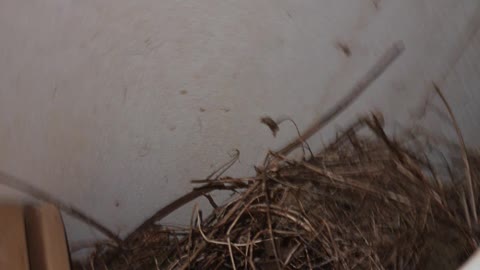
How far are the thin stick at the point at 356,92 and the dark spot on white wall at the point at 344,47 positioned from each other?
0.05 meters

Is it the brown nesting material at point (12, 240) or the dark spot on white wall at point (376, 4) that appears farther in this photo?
the dark spot on white wall at point (376, 4)

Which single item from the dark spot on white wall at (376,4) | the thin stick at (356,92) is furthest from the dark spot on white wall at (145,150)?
the dark spot on white wall at (376,4)

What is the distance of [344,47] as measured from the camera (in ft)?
2.34

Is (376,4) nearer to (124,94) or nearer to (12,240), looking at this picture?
(124,94)

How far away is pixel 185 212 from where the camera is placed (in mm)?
797

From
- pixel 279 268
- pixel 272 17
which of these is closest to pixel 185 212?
pixel 279 268

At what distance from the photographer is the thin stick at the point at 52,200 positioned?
0.62 m

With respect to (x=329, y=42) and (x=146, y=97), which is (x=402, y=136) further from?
(x=146, y=97)

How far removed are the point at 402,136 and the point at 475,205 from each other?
7.1 inches

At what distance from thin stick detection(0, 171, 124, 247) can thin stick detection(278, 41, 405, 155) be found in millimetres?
272

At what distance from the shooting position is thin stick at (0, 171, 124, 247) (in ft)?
2.03

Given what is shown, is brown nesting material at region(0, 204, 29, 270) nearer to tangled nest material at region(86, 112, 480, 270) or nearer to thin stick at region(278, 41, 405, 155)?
tangled nest material at region(86, 112, 480, 270)

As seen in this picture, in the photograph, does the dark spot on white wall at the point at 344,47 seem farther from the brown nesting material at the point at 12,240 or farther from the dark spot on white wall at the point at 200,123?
the brown nesting material at the point at 12,240

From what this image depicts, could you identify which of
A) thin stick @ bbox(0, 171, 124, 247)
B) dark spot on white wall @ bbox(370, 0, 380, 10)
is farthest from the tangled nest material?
dark spot on white wall @ bbox(370, 0, 380, 10)
